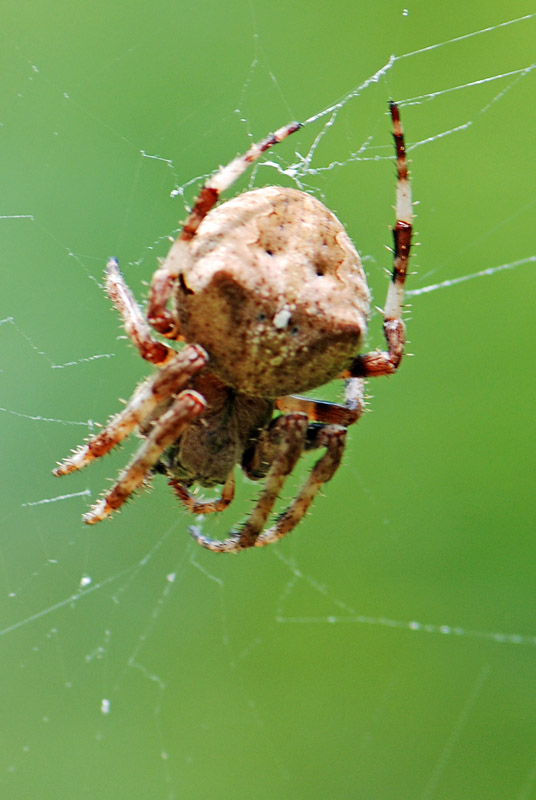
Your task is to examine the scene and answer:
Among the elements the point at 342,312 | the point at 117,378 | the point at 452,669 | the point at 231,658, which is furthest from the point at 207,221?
the point at 452,669

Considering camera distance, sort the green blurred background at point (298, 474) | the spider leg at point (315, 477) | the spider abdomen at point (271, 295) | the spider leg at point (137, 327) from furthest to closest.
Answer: the green blurred background at point (298, 474) → the spider leg at point (315, 477) → the spider leg at point (137, 327) → the spider abdomen at point (271, 295)

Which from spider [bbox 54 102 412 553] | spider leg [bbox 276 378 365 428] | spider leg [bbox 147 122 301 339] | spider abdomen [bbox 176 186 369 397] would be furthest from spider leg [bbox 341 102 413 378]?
spider leg [bbox 147 122 301 339]

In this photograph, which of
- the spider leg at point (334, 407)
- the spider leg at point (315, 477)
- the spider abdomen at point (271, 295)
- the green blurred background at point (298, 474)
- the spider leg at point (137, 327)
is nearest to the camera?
the spider abdomen at point (271, 295)

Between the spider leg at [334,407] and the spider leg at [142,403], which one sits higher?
the spider leg at [142,403]

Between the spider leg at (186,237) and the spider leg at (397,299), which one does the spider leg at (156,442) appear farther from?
the spider leg at (397,299)

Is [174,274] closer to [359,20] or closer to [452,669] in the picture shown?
[359,20]

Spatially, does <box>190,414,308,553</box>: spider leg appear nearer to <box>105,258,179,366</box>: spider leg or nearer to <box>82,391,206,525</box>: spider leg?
<box>82,391,206,525</box>: spider leg

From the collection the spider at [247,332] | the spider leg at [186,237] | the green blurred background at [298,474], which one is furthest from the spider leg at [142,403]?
the green blurred background at [298,474]

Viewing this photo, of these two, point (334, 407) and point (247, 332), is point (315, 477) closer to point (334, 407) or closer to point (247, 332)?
point (334, 407)
